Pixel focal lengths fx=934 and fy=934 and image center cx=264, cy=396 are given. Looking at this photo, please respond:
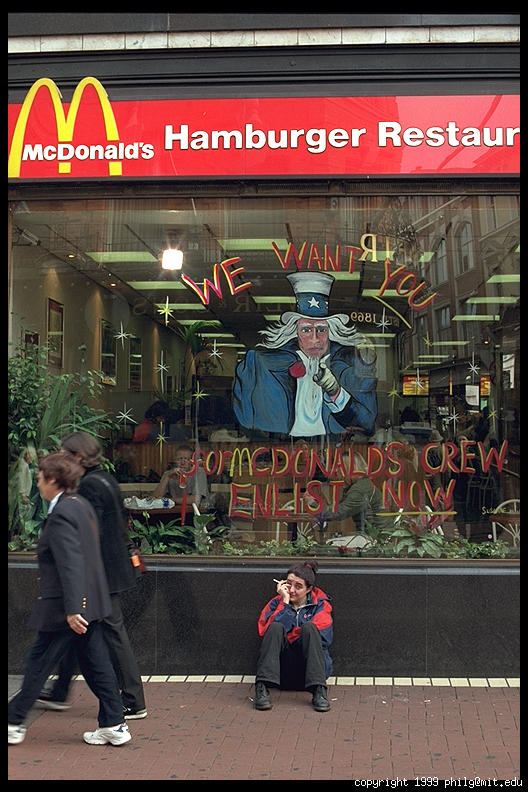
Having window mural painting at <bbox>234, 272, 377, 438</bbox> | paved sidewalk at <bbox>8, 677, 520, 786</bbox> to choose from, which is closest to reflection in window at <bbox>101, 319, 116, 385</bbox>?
window mural painting at <bbox>234, 272, 377, 438</bbox>

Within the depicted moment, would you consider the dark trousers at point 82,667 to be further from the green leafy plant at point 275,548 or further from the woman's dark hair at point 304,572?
the green leafy plant at point 275,548

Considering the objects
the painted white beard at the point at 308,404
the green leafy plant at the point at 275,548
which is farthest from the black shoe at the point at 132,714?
the painted white beard at the point at 308,404

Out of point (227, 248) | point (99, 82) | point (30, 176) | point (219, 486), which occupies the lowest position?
point (219, 486)

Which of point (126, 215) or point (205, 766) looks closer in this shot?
point (205, 766)

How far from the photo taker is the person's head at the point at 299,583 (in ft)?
21.9

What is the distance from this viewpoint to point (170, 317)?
7.85 m

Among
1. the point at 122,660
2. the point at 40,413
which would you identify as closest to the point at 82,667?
the point at 122,660

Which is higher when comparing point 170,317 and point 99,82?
point 99,82

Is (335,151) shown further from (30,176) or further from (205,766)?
(205,766)

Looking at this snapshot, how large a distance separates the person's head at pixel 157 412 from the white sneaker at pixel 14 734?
2952mm

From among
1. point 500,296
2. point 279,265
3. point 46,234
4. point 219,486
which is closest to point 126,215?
point 46,234

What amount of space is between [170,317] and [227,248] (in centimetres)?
76

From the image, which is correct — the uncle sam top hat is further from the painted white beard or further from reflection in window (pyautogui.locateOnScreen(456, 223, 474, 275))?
reflection in window (pyautogui.locateOnScreen(456, 223, 474, 275))

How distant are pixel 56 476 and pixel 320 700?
2.34m
